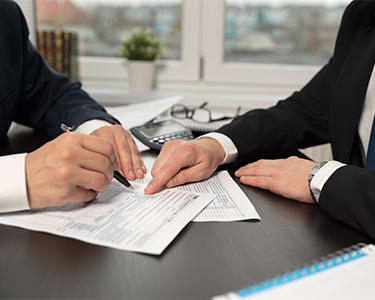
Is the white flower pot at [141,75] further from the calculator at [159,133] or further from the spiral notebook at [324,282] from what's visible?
the spiral notebook at [324,282]

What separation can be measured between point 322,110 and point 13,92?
0.95m

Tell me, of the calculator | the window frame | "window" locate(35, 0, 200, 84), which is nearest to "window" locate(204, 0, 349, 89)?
the window frame

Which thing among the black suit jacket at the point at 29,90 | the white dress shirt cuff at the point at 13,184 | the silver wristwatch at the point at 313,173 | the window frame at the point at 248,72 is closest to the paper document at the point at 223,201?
the silver wristwatch at the point at 313,173

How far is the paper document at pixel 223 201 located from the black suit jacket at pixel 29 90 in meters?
0.44

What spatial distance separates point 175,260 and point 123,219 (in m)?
0.13

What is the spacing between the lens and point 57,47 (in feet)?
6.73

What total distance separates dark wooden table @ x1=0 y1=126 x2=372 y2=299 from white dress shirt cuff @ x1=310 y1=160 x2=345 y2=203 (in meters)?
0.08

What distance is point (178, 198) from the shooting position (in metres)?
0.68

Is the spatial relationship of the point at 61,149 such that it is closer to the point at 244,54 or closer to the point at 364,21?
the point at 364,21

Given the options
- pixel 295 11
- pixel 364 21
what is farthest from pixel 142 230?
pixel 295 11

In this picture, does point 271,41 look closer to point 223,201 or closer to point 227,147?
point 227,147

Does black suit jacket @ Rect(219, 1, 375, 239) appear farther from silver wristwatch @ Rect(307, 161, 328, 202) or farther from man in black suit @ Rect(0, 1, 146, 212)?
man in black suit @ Rect(0, 1, 146, 212)

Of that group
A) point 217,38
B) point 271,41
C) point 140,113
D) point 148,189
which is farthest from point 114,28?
point 148,189

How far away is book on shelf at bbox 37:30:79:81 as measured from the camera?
2031 millimetres
